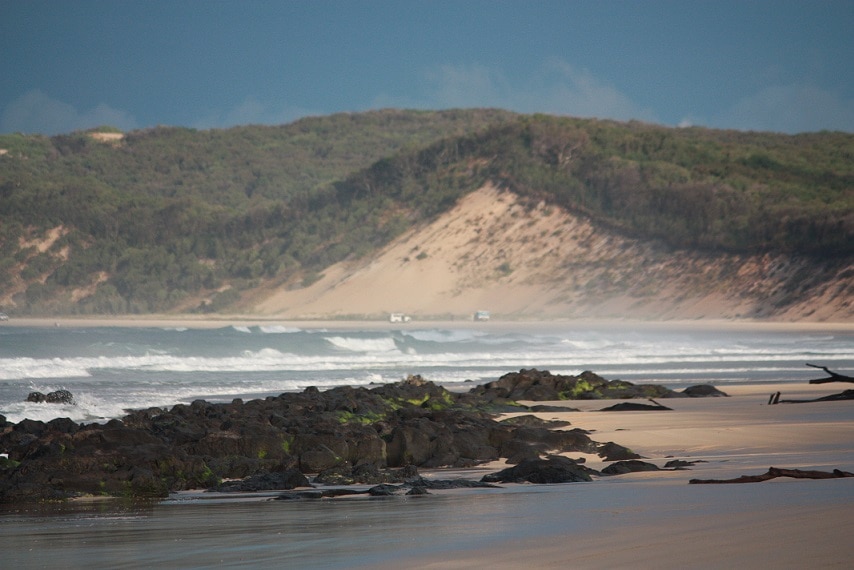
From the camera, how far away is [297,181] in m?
152

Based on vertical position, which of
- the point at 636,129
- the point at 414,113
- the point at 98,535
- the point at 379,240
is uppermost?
the point at 414,113

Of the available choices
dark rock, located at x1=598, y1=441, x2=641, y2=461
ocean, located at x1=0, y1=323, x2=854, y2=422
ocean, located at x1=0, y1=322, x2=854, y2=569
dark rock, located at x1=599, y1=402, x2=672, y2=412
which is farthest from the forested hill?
dark rock, located at x1=598, y1=441, x2=641, y2=461

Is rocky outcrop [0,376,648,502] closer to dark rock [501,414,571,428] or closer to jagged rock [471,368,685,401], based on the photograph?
dark rock [501,414,571,428]

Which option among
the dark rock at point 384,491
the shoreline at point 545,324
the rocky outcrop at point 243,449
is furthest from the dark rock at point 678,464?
the shoreline at point 545,324

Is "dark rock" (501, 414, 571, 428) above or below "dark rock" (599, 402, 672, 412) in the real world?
below

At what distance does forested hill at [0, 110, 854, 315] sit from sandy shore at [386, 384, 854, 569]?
212 feet

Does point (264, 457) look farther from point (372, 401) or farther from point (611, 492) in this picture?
point (372, 401)

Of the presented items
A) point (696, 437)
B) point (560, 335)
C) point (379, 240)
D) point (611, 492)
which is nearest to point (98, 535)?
point (611, 492)

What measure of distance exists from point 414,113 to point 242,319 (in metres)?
89.5

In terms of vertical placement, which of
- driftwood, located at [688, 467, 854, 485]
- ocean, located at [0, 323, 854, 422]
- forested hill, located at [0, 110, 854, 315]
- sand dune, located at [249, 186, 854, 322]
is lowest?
driftwood, located at [688, 467, 854, 485]

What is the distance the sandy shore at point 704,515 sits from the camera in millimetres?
6691

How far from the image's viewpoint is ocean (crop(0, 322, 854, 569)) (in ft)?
25.7

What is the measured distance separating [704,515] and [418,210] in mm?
90614

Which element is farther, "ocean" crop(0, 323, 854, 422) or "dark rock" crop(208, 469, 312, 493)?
"ocean" crop(0, 323, 854, 422)
